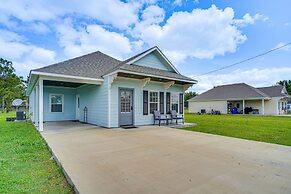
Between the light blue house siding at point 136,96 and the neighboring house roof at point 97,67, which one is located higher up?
the neighboring house roof at point 97,67

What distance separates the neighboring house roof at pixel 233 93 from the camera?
25147 mm

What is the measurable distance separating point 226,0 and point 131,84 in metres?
8.10

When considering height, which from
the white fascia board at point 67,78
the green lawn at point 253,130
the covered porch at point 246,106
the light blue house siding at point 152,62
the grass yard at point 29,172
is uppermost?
the light blue house siding at point 152,62

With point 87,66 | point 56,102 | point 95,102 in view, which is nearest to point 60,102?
point 56,102

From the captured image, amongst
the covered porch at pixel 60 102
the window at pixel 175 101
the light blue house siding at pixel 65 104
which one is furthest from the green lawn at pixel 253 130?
the light blue house siding at pixel 65 104

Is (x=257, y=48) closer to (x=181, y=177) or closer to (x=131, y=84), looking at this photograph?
(x=131, y=84)

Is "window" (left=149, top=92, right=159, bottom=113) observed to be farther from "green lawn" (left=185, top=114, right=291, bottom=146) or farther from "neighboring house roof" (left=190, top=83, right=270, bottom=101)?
"neighboring house roof" (left=190, top=83, right=270, bottom=101)

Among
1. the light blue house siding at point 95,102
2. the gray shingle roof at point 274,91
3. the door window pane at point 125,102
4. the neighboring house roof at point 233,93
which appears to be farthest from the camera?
the gray shingle roof at point 274,91

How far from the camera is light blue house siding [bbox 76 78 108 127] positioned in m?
9.51

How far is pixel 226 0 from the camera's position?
1099 centimetres

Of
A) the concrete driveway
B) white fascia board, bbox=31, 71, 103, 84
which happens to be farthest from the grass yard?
white fascia board, bbox=31, 71, 103, 84

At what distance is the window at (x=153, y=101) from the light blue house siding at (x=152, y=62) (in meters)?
1.99

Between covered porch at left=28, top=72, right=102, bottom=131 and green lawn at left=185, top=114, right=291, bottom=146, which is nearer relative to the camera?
green lawn at left=185, top=114, right=291, bottom=146

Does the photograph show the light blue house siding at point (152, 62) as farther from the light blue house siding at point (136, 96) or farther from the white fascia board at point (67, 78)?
the white fascia board at point (67, 78)
